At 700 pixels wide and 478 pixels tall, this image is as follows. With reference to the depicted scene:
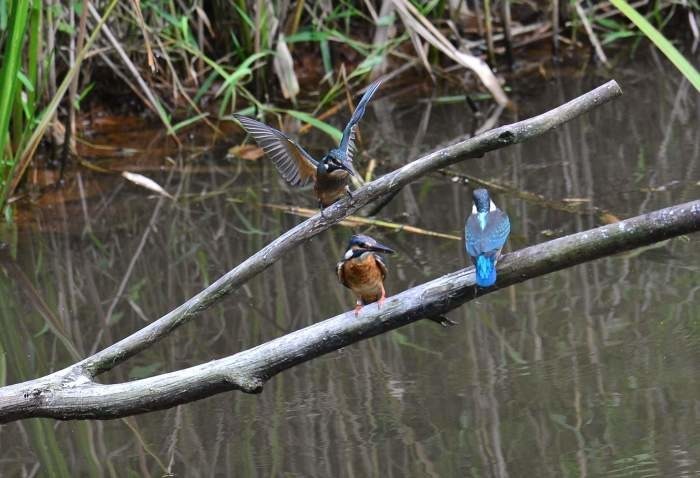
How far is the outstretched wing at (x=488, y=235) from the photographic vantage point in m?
2.69

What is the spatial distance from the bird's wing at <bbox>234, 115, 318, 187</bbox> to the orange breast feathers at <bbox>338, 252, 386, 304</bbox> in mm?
562

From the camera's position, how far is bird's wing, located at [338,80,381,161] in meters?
3.45

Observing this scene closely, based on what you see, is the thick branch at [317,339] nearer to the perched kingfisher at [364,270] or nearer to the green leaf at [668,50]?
the green leaf at [668,50]

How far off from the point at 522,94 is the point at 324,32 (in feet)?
4.40

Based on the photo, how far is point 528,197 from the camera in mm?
5379

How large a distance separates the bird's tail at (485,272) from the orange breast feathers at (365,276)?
691 mm

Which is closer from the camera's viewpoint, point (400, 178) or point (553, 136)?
point (400, 178)

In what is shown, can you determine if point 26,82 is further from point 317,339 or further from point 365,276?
point 317,339

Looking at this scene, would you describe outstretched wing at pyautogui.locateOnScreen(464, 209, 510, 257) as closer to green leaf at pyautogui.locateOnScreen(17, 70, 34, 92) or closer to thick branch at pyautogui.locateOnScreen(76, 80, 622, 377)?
thick branch at pyautogui.locateOnScreen(76, 80, 622, 377)

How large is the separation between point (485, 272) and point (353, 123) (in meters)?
1.04

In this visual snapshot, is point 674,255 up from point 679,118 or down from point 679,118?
down

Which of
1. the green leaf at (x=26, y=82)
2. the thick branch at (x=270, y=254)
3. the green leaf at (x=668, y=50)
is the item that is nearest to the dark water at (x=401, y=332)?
the thick branch at (x=270, y=254)

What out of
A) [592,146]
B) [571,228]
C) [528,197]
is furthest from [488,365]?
[592,146]

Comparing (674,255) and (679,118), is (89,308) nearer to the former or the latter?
(674,255)
